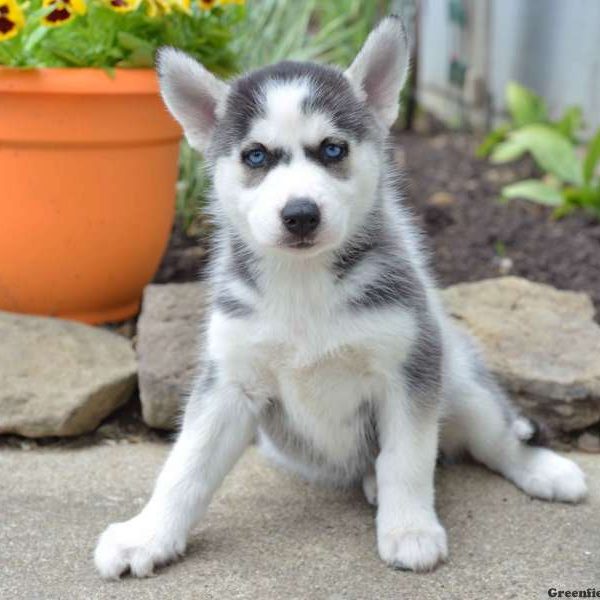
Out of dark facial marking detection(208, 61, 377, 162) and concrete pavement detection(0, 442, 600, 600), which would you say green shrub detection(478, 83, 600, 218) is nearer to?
concrete pavement detection(0, 442, 600, 600)

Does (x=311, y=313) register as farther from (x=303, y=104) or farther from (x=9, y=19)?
(x=9, y=19)

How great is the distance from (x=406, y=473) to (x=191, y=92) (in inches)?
59.1

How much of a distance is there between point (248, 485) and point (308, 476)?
0.24 metres

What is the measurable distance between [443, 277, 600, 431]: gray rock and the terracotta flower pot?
1583mm

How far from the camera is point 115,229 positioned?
464 centimetres

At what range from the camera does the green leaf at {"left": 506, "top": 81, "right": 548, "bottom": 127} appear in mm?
7414

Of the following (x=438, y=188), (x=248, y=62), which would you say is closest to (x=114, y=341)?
(x=248, y=62)

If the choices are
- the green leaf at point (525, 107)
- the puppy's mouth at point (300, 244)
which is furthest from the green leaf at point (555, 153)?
the puppy's mouth at point (300, 244)

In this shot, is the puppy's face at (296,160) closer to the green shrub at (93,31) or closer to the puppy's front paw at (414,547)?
the puppy's front paw at (414,547)

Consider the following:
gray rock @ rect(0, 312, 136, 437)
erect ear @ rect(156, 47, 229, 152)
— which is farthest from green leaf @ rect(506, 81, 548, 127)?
erect ear @ rect(156, 47, 229, 152)

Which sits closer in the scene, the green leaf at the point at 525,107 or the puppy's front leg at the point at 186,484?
the puppy's front leg at the point at 186,484

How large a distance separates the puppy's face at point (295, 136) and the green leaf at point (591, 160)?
311cm

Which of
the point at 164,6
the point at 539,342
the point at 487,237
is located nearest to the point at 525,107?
the point at 487,237

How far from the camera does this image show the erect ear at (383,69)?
3244 millimetres
